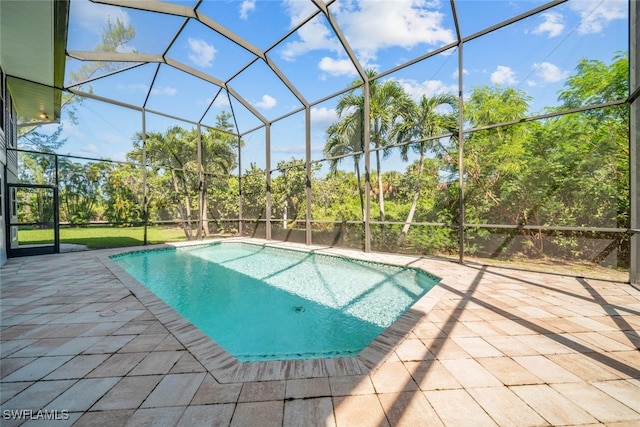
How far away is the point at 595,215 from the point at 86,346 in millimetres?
8929

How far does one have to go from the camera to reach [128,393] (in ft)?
5.32

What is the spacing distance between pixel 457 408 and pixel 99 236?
15.3m

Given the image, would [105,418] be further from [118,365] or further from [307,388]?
[307,388]

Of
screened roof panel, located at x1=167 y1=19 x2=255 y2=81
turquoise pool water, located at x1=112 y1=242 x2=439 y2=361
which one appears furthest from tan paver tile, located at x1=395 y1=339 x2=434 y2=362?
screened roof panel, located at x1=167 y1=19 x2=255 y2=81

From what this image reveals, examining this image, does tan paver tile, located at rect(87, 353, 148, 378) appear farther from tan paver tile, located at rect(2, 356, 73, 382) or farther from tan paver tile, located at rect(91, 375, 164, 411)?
tan paver tile, located at rect(2, 356, 73, 382)

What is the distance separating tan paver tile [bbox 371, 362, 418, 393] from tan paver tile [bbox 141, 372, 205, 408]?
1186mm

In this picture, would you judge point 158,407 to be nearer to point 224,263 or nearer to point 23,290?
point 23,290

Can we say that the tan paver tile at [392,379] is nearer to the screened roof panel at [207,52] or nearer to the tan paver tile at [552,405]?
the tan paver tile at [552,405]

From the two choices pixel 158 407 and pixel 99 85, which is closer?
pixel 158 407

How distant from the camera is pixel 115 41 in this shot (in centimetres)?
641

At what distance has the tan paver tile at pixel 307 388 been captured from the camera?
1.61 meters

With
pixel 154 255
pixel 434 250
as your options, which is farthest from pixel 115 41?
pixel 434 250

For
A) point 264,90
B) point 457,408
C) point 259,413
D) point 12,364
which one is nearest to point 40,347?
point 12,364

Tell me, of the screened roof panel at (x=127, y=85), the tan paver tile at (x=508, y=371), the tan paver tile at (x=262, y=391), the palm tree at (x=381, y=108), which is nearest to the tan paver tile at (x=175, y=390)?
the tan paver tile at (x=262, y=391)
